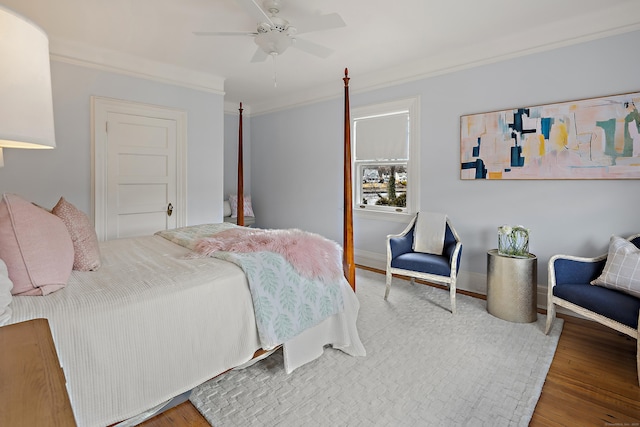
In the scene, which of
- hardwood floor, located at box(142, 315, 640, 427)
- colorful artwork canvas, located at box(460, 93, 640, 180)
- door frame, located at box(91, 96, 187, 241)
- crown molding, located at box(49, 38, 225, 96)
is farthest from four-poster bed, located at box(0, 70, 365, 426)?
crown molding, located at box(49, 38, 225, 96)

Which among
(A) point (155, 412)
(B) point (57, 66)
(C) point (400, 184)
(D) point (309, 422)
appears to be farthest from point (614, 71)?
(B) point (57, 66)

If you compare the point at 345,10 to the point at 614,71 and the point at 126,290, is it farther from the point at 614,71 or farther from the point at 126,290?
the point at 126,290

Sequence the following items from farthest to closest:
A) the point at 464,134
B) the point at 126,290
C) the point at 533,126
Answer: the point at 464,134 < the point at 533,126 < the point at 126,290

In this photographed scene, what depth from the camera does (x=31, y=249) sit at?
144cm

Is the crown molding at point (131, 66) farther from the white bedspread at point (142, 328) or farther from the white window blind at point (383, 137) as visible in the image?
the white bedspread at point (142, 328)

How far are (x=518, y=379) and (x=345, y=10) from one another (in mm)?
2938

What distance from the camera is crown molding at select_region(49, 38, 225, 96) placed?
3367 millimetres

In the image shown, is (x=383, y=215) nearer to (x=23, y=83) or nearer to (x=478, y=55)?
(x=478, y=55)

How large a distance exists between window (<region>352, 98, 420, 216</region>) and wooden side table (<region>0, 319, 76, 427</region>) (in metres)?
3.76

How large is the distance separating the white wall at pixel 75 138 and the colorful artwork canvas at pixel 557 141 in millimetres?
3331

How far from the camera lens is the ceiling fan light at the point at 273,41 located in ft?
8.41

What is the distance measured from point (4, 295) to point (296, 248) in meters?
1.36

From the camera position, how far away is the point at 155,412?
1729mm

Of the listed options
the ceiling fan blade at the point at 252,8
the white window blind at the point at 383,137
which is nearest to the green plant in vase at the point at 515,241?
the white window blind at the point at 383,137
